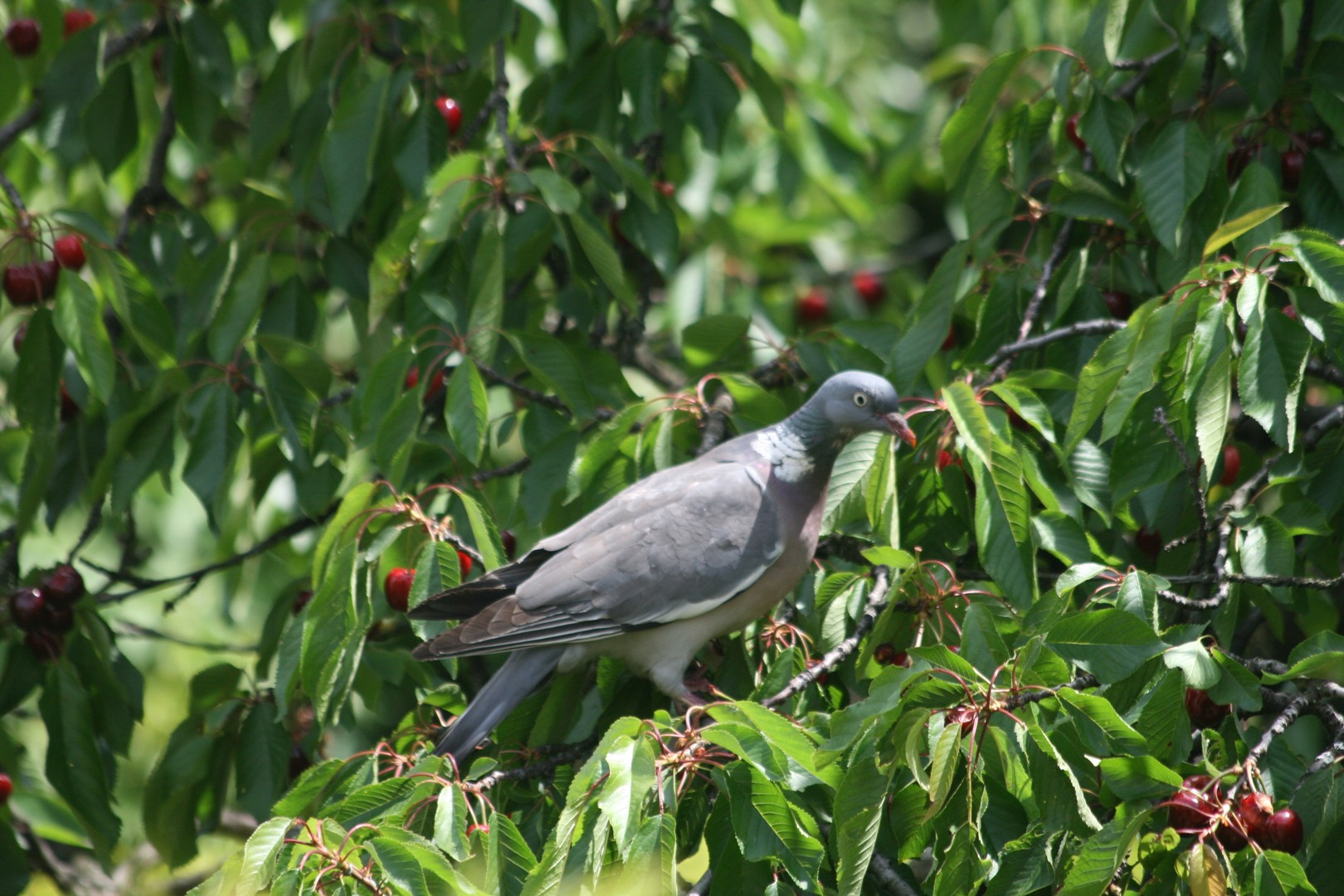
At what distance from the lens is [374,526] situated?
107 inches

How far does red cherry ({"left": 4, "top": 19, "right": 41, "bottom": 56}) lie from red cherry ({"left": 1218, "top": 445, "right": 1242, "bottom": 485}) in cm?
349

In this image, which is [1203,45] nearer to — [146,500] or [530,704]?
[530,704]

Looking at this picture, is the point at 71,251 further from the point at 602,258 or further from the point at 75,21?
the point at 75,21

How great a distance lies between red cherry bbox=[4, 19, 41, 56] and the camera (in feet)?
12.0

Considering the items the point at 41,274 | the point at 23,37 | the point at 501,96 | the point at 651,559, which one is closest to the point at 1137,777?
the point at 651,559

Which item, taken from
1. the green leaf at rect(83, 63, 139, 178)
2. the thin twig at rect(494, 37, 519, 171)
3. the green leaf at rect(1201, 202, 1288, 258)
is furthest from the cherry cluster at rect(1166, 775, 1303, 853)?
the green leaf at rect(83, 63, 139, 178)

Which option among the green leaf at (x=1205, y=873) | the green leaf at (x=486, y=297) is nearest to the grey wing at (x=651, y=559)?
the green leaf at (x=486, y=297)

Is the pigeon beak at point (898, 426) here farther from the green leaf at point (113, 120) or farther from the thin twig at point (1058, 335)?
the green leaf at point (113, 120)

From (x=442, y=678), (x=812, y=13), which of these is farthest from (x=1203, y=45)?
(x=442, y=678)

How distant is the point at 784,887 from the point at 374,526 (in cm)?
122

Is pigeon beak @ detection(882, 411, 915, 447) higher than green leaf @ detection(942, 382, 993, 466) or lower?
lower

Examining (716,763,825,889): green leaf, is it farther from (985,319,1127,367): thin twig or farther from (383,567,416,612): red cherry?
(985,319,1127,367): thin twig

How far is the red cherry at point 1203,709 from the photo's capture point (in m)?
2.31

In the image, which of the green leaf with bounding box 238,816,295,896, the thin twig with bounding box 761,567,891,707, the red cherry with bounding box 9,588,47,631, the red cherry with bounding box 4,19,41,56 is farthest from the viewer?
the red cherry with bounding box 4,19,41,56
